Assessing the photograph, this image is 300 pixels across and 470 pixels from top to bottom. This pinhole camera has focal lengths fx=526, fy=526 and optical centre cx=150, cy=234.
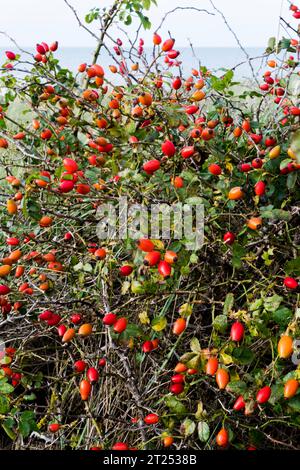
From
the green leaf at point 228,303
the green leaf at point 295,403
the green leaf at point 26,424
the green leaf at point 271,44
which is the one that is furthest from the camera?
the green leaf at point 271,44

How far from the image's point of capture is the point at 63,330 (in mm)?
1492

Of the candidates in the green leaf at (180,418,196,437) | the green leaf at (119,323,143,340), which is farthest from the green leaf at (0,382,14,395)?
the green leaf at (180,418,196,437)

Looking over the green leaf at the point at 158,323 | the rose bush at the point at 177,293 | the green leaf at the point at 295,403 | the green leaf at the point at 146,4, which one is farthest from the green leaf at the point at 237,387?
the green leaf at the point at 146,4

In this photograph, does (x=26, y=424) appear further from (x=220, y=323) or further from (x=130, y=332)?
(x=220, y=323)

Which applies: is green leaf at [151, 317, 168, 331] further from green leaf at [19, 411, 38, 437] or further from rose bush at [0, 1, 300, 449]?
green leaf at [19, 411, 38, 437]

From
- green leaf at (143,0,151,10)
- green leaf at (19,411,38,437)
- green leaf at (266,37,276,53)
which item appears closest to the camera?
green leaf at (19,411,38,437)

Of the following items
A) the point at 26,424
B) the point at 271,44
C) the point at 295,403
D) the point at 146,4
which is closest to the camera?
the point at 295,403

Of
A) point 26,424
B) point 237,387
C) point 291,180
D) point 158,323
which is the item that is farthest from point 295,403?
point 26,424

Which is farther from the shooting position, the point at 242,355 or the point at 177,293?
the point at 177,293

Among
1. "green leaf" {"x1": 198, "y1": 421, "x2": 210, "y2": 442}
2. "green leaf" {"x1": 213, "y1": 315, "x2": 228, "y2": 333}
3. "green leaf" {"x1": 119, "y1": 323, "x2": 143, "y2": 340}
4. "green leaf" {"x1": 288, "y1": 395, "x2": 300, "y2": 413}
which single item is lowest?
"green leaf" {"x1": 198, "y1": 421, "x2": 210, "y2": 442}

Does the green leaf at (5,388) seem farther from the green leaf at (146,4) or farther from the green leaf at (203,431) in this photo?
the green leaf at (146,4)

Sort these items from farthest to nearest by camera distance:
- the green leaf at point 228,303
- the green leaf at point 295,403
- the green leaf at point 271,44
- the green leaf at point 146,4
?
the green leaf at point 146,4, the green leaf at point 271,44, the green leaf at point 228,303, the green leaf at point 295,403

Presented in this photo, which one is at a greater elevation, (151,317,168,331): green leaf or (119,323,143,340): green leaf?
(151,317,168,331): green leaf
